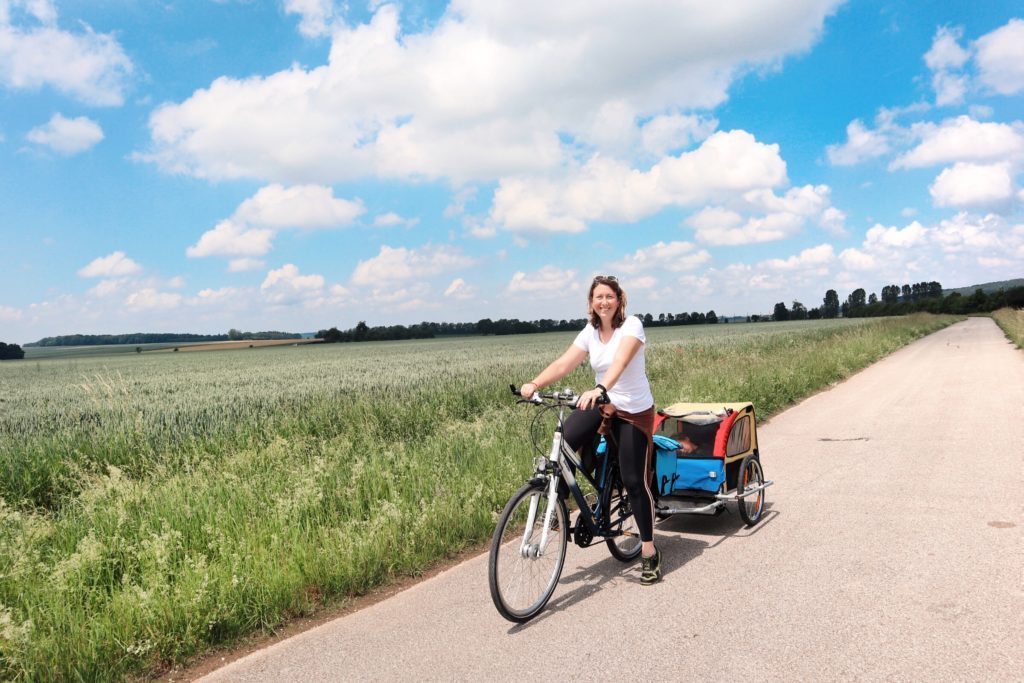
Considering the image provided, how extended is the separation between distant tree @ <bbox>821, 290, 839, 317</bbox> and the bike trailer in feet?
440

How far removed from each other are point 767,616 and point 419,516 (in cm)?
268

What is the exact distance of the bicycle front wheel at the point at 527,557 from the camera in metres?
3.71

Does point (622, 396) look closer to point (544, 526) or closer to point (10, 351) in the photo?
point (544, 526)

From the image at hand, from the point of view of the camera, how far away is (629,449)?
4258mm

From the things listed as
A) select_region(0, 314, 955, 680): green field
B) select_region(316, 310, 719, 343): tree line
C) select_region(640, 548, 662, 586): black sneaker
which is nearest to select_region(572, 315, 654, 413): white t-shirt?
select_region(640, 548, 662, 586): black sneaker

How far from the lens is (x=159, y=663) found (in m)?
3.57

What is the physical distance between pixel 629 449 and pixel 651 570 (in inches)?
33.5

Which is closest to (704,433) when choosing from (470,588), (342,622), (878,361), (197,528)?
(470,588)

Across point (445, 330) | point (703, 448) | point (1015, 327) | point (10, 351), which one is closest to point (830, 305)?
point (445, 330)

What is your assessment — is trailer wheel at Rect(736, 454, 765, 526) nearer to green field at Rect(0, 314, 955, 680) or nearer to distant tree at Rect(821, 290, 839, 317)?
green field at Rect(0, 314, 955, 680)

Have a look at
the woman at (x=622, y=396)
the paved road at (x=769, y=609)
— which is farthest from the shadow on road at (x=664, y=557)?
the woman at (x=622, y=396)

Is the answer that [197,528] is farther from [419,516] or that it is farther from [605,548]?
[605,548]

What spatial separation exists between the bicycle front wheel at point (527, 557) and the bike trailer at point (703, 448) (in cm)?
136

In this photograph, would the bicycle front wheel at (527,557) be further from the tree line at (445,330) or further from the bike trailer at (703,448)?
the tree line at (445,330)
